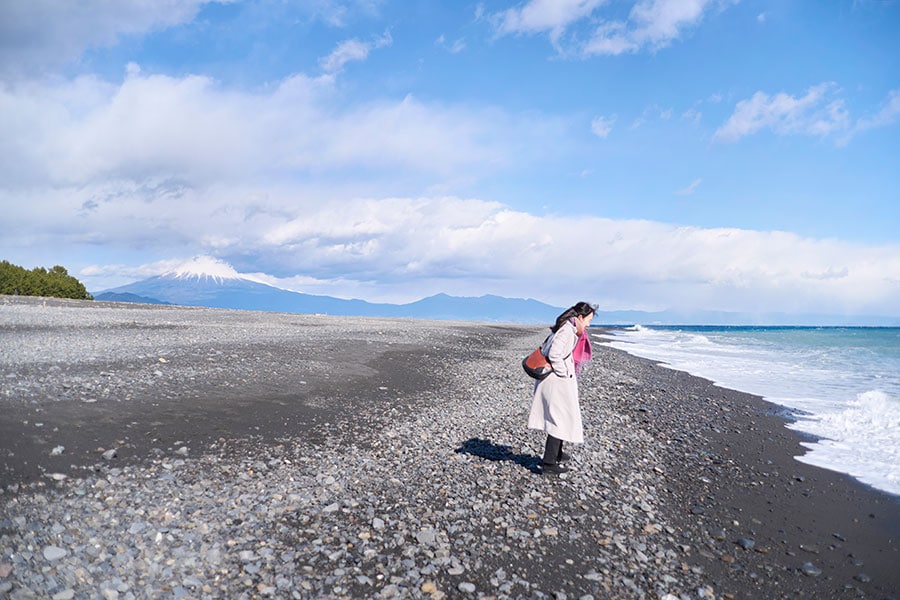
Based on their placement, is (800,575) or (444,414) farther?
(444,414)

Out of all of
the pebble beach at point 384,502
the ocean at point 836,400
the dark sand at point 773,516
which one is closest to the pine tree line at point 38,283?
the pebble beach at point 384,502

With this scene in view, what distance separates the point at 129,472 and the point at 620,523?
732 cm

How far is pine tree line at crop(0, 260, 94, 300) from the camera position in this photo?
6147 cm

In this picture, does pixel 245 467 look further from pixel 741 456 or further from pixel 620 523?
pixel 741 456

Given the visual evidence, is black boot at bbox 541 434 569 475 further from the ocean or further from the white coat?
the ocean

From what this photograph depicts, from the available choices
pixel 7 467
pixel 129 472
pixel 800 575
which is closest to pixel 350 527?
pixel 129 472

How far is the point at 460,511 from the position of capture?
7.25 metres

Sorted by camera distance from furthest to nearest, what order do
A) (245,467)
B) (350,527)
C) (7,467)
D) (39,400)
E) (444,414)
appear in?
1. (444,414)
2. (39,400)
3. (245,467)
4. (7,467)
5. (350,527)

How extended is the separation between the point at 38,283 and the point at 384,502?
77.7 m

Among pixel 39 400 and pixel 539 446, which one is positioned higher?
pixel 39 400

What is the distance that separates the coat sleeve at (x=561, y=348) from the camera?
833 cm

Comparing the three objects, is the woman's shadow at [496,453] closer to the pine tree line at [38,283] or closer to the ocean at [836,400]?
the ocean at [836,400]

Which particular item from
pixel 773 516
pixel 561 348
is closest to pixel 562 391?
pixel 561 348

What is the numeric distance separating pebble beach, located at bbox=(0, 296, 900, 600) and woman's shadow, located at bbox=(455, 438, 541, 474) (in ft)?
0.20
